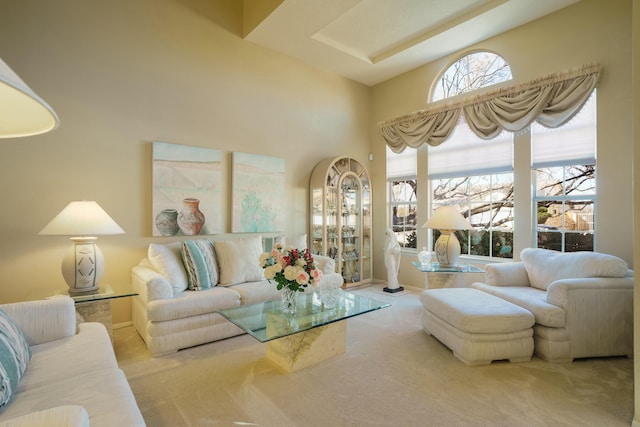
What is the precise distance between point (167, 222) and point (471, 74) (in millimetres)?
4367

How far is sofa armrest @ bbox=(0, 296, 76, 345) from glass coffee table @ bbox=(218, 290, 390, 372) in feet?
3.15

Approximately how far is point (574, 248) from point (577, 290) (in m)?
1.37

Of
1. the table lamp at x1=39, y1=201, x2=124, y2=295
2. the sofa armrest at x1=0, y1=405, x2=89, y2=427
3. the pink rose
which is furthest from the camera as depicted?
the table lamp at x1=39, y1=201, x2=124, y2=295

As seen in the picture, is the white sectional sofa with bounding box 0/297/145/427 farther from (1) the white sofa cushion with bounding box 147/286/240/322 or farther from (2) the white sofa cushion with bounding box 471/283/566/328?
(2) the white sofa cushion with bounding box 471/283/566/328

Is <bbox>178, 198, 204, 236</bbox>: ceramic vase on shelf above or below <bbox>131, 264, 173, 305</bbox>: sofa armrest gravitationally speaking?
above

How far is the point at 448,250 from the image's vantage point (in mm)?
3801

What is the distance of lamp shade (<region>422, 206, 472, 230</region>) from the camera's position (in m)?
3.71

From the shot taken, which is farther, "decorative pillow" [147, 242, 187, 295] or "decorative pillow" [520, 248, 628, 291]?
"decorative pillow" [147, 242, 187, 295]

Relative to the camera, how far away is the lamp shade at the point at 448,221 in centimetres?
371

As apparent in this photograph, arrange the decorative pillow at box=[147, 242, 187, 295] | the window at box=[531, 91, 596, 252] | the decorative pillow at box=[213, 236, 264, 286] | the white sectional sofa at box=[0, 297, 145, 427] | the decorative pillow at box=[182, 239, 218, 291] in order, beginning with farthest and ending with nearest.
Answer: the window at box=[531, 91, 596, 252]
the decorative pillow at box=[213, 236, 264, 286]
the decorative pillow at box=[182, 239, 218, 291]
the decorative pillow at box=[147, 242, 187, 295]
the white sectional sofa at box=[0, 297, 145, 427]

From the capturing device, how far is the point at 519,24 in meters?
3.91

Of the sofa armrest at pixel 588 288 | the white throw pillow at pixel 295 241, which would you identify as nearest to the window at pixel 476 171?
the sofa armrest at pixel 588 288

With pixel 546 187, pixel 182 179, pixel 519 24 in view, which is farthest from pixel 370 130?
pixel 182 179

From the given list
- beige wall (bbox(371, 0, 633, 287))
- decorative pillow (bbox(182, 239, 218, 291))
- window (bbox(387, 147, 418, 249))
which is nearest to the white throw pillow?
decorative pillow (bbox(182, 239, 218, 291))
